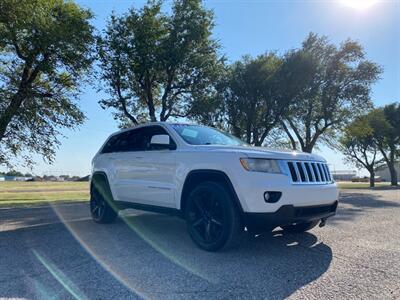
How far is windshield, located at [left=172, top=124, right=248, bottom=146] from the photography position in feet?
20.9

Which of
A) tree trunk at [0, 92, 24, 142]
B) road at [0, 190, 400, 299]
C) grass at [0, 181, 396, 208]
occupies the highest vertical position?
tree trunk at [0, 92, 24, 142]

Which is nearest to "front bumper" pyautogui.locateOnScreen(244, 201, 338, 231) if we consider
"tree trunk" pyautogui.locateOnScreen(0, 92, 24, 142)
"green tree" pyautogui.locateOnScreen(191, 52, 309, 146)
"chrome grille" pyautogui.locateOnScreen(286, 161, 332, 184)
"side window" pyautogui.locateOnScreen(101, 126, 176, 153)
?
"chrome grille" pyautogui.locateOnScreen(286, 161, 332, 184)

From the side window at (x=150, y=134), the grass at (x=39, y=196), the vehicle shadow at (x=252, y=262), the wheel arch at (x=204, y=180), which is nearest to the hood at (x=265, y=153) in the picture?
the wheel arch at (x=204, y=180)

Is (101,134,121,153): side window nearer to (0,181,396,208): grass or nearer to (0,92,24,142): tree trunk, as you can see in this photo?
(0,181,396,208): grass

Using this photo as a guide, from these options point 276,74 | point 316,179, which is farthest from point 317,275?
point 276,74

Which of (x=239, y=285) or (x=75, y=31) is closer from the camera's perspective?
(x=239, y=285)

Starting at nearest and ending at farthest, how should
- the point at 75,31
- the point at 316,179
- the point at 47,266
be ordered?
the point at 47,266 < the point at 316,179 < the point at 75,31

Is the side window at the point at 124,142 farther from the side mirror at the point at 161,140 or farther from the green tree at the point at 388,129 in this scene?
the green tree at the point at 388,129

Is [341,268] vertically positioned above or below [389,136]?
below

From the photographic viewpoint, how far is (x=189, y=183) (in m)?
5.83

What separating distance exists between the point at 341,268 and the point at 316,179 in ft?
4.54

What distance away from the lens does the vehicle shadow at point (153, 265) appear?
13.2 feet

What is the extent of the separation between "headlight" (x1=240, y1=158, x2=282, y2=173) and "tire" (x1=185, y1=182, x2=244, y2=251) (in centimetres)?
47

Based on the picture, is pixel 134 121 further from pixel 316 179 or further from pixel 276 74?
pixel 316 179
